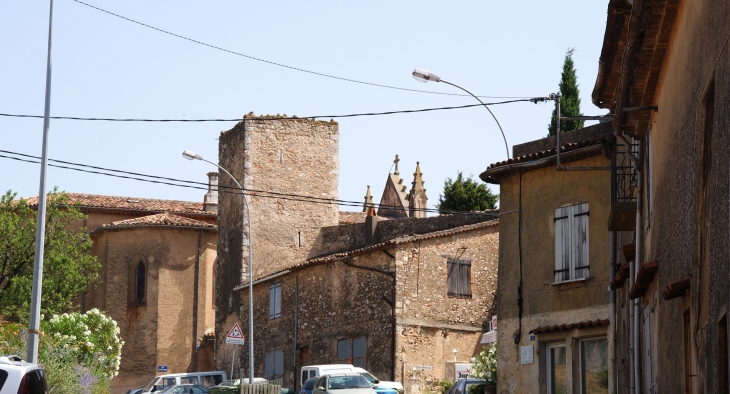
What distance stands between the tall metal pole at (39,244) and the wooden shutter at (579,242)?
35.3ft

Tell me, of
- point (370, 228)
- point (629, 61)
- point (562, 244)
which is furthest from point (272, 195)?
point (629, 61)

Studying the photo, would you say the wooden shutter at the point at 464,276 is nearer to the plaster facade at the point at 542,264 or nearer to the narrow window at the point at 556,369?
the plaster facade at the point at 542,264

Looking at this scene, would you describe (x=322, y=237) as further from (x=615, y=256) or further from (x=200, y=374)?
(x=615, y=256)

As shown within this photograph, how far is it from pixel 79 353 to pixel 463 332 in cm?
1324

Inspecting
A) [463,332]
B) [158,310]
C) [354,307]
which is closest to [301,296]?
[354,307]

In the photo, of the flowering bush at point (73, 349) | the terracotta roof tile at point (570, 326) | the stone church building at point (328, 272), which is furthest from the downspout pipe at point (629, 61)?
the stone church building at point (328, 272)

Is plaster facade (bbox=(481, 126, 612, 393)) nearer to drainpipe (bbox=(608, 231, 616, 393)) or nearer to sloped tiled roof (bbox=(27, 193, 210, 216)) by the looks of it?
drainpipe (bbox=(608, 231, 616, 393))

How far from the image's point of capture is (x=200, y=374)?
129 ft

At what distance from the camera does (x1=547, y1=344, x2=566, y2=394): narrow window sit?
73.6 ft

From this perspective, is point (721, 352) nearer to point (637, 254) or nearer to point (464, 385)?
point (637, 254)

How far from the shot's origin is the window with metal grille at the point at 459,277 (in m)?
37.8

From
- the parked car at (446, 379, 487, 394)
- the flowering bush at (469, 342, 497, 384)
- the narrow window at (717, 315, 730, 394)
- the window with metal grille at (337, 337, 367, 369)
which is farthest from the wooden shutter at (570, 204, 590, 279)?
the window with metal grille at (337, 337, 367, 369)

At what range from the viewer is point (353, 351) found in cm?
3859

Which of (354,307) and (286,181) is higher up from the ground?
(286,181)
